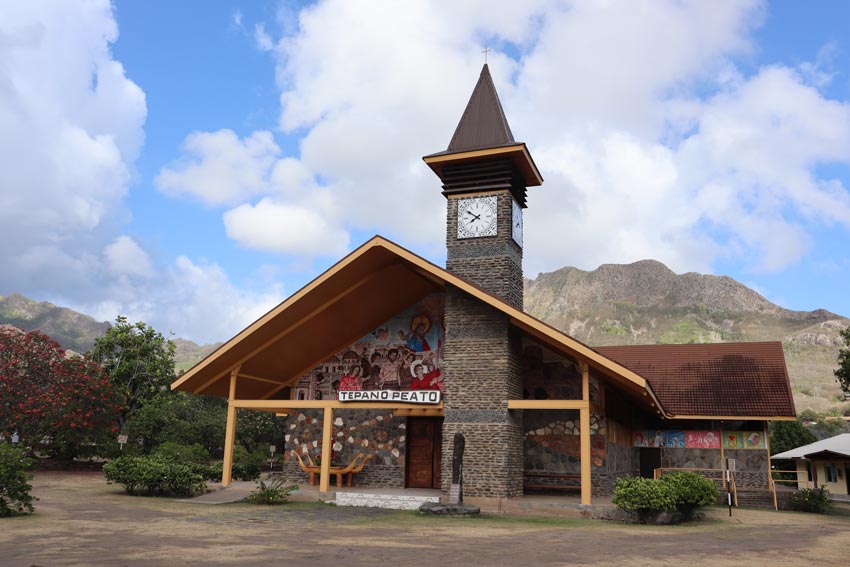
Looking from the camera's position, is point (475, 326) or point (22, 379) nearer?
point (475, 326)

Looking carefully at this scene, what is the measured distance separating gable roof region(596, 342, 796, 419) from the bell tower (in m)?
7.04

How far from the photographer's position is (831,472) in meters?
37.7

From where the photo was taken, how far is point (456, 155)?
19.3m

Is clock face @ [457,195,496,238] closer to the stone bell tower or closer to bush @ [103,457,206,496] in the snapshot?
the stone bell tower

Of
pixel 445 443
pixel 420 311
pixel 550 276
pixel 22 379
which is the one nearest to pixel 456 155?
pixel 420 311

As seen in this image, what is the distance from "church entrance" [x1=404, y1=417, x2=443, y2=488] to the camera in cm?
1980

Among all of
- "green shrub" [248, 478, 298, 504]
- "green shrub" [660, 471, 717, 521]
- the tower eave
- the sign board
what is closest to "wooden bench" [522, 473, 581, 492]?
"green shrub" [660, 471, 717, 521]

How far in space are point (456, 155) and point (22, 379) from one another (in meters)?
16.6

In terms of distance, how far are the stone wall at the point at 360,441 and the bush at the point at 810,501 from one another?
1187 cm

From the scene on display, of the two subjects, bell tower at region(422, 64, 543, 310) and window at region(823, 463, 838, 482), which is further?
window at region(823, 463, 838, 482)

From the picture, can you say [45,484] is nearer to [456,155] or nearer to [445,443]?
[445,443]

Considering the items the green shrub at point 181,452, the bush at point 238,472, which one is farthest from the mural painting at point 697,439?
the green shrub at point 181,452

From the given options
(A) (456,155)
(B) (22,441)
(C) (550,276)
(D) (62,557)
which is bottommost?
(D) (62,557)

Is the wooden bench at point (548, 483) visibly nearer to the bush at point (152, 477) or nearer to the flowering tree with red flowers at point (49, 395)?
the bush at point (152, 477)
